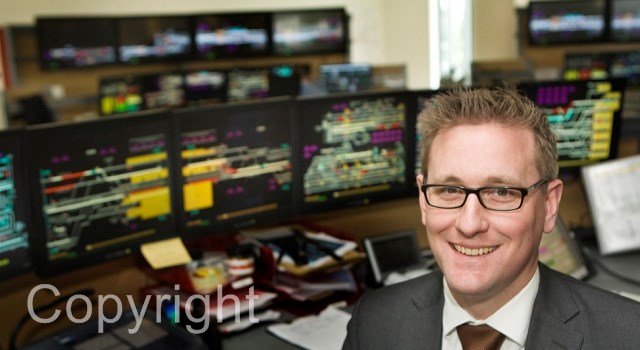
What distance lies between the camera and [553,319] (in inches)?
53.6

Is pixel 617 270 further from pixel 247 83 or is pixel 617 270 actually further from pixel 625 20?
pixel 247 83

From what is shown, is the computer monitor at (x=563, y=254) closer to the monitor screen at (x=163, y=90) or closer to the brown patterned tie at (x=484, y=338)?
the brown patterned tie at (x=484, y=338)

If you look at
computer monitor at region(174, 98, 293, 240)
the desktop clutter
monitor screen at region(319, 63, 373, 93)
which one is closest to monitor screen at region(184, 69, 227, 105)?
monitor screen at region(319, 63, 373, 93)

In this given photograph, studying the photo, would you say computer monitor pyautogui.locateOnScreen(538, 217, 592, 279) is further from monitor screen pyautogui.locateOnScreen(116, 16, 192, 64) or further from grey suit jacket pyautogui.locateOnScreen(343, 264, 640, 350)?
monitor screen pyautogui.locateOnScreen(116, 16, 192, 64)

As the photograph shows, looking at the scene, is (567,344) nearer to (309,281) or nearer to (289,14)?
(309,281)

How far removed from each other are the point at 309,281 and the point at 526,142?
1075 millimetres

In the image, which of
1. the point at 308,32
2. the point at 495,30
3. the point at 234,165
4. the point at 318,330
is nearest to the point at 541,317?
the point at 318,330

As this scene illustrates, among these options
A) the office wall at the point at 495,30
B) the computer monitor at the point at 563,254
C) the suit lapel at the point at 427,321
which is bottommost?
the computer monitor at the point at 563,254

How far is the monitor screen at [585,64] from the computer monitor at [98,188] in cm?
511

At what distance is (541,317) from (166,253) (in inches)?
43.6

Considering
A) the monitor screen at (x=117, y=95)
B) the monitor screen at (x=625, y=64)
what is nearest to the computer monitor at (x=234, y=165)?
the monitor screen at (x=117, y=95)

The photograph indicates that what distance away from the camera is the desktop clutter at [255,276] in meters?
2.05

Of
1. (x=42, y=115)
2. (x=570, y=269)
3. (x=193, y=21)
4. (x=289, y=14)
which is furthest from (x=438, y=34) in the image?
(x=570, y=269)

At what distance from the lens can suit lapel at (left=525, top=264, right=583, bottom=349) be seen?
1.34 meters
